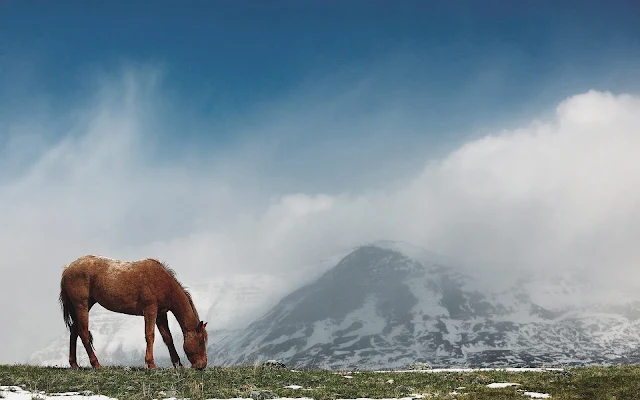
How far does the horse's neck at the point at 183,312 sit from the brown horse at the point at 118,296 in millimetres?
51

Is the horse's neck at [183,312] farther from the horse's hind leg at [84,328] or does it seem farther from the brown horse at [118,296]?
the horse's hind leg at [84,328]

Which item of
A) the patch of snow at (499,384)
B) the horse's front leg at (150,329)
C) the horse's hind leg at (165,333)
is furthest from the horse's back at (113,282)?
the patch of snow at (499,384)

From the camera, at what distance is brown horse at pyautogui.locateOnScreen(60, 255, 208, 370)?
28.6m

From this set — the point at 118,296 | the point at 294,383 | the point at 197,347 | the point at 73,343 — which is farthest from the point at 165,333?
the point at 294,383

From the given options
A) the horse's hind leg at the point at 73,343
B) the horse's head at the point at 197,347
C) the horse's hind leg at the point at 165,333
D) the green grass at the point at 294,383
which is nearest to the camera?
the green grass at the point at 294,383

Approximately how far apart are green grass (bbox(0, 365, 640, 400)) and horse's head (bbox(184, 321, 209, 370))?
1.92m

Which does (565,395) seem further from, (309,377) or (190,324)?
(190,324)

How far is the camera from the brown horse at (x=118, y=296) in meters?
28.6

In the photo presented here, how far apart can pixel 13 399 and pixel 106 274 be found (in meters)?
10.9

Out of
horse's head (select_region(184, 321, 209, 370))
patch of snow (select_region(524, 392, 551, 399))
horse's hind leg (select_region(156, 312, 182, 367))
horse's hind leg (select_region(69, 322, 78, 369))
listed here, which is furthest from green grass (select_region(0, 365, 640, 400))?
horse's hind leg (select_region(156, 312, 182, 367))

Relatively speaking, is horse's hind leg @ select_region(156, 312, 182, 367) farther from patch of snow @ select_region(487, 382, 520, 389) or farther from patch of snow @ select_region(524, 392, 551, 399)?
patch of snow @ select_region(524, 392, 551, 399)

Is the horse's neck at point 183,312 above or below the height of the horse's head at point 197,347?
above

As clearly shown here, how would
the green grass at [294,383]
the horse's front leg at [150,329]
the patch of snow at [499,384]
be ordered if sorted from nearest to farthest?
1. the green grass at [294,383]
2. the patch of snow at [499,384]
3. the horse's front leg at [150,329]

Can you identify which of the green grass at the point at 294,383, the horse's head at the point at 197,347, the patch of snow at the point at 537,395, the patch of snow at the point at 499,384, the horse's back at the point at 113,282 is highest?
the horse's back at the point at 113,282
